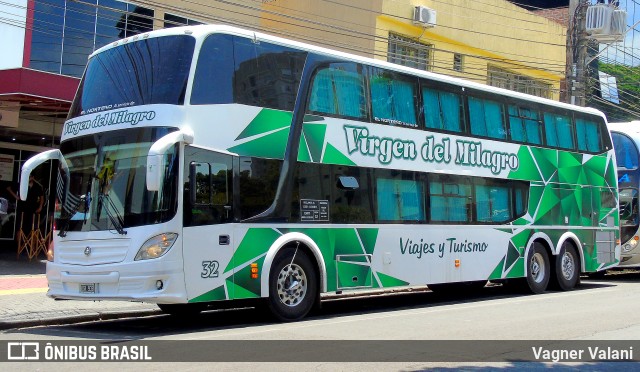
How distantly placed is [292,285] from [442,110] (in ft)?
16.7

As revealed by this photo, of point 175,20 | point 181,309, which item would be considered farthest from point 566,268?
point 175,20

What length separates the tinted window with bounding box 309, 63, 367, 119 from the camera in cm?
1277

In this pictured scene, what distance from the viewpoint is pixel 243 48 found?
11.8m

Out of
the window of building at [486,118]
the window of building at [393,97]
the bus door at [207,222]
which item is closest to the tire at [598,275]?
the window of building at [486,118]

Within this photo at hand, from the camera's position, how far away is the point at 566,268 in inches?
710

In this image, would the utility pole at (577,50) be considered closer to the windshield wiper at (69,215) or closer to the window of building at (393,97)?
the window of building at (393,97)

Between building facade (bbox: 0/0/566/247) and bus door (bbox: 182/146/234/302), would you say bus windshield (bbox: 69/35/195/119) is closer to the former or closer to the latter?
bus door (bbox: 182/146/234/302)

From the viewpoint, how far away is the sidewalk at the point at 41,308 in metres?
11.9

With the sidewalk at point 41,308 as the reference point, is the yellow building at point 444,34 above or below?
above

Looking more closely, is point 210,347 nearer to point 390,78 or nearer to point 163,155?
point 163,155

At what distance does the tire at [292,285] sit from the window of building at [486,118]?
5283mm

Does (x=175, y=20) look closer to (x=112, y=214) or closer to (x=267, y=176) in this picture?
(x=267, y=176)

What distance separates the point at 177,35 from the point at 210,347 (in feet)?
14.9

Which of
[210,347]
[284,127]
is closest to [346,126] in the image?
[284,127]
